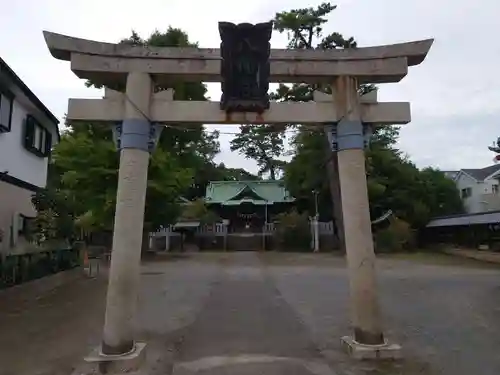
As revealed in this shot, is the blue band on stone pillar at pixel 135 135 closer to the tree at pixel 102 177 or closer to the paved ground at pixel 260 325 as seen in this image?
the paved ground at pixel 260 325

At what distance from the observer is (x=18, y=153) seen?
15008 mm

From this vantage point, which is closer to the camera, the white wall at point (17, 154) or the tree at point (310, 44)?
the white wall at point (17, 154)

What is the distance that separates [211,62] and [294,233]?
85.2 feet

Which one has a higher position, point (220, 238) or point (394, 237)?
point (220, 238)

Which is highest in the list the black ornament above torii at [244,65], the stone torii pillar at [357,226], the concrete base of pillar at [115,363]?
the black ornament above torii at [244,65]

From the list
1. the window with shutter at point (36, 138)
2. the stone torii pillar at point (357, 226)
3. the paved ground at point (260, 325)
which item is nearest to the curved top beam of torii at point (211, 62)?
the stone torii pillar at point (357, 226)

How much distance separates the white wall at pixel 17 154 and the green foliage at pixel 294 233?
18462mm

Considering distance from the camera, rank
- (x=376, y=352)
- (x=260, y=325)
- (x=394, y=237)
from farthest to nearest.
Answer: (x=394, y=237) < (x=260, y=325) < (x=376, y=352)

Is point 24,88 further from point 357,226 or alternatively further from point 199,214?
point 199,214

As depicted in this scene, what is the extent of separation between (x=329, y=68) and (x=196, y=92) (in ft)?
65.7

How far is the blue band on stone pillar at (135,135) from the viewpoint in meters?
6.51

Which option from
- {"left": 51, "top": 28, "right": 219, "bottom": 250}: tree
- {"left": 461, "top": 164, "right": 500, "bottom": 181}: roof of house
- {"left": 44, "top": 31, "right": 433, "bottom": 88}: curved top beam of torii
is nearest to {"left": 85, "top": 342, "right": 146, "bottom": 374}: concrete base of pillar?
{"left": 44, "top": 31, "right": 433, "bottom": 88}: curved top beam of torii

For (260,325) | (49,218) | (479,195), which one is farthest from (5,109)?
(479,195)

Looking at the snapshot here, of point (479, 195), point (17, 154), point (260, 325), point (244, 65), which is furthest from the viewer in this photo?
point (479, 195)
